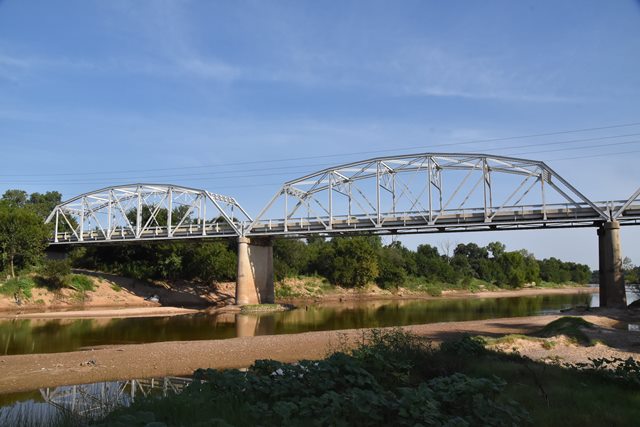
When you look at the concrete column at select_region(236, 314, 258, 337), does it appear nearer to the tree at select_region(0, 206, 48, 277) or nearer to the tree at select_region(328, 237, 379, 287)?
the tree at select_region(0, 206, 48, 277)

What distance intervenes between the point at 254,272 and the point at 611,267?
43868 mm

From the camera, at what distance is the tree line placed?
6531 centimetres

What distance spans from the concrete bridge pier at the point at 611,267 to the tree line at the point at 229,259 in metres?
53.8

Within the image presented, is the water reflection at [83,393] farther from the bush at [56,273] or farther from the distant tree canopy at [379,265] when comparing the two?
the distant tree canopy at [379,265]

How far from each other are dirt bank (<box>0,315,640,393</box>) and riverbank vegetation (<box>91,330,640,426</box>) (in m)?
8.08

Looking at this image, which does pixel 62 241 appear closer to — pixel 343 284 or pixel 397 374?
pixel 343 284

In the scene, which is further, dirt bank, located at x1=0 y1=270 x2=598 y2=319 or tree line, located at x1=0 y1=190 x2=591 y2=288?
tree line, located at x1=0 y1=190 x2=591 y2=288

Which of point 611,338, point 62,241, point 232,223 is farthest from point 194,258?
point 611,338

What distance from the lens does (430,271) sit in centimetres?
12838

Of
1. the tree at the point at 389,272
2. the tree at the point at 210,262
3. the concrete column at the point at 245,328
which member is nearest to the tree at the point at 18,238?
the tree at the point at 210,262

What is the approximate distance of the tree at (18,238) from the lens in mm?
62438

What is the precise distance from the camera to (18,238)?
63.3m

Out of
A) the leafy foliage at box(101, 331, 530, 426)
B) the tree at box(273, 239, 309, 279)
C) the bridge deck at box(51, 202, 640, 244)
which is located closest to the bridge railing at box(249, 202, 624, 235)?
the bridge deck at box(51, 202, 640, 244)

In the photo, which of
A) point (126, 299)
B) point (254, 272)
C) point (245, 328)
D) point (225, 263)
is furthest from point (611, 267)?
point (126, 299)
